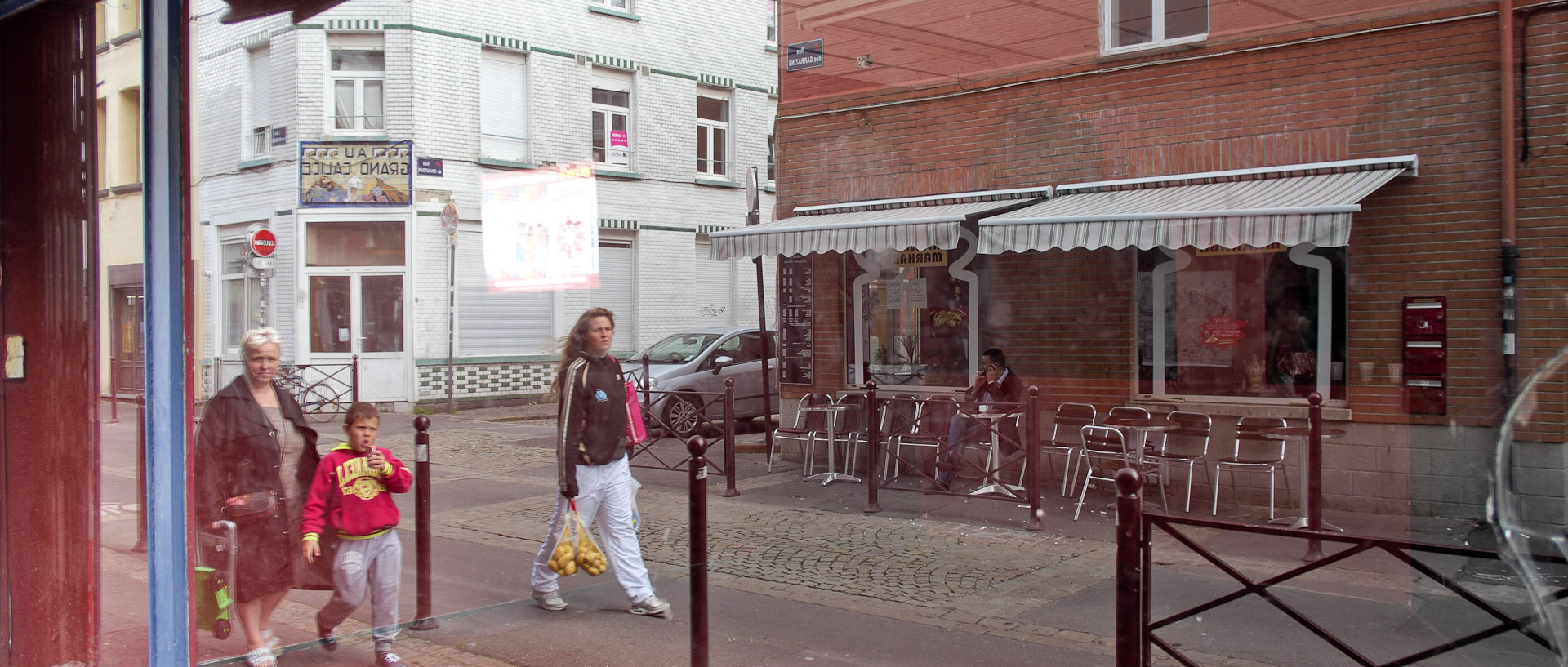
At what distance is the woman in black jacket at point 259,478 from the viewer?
4.50m

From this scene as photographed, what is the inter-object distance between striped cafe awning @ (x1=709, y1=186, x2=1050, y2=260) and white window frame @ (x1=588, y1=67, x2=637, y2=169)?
6.81 ft

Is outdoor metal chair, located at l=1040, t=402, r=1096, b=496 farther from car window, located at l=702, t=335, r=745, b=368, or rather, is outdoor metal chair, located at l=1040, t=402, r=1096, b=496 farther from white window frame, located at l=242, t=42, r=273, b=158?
white window frame, located at l=242, t=42, r=273, b=158

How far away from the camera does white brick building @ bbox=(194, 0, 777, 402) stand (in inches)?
221

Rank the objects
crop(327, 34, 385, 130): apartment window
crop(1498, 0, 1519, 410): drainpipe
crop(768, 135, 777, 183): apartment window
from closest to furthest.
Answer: crop(327, 34, 385, 130): apartment window → crop(1498, 0, 1519, 410): drainpipe → crop(768, 135, 777, 183): apartment window

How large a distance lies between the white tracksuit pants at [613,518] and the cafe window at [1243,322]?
546 cm

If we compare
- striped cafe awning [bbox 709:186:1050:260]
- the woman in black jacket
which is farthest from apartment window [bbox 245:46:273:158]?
striped cafe awning [bbox 709:186:1050:260]

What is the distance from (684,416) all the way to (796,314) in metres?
1.62

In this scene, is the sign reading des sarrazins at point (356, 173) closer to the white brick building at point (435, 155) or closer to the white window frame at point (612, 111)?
the white brick building at point (435, 155)

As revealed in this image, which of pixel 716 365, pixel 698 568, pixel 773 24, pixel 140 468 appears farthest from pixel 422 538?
pixel 716 365

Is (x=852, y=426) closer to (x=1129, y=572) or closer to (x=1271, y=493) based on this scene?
(x=1271, y=493)

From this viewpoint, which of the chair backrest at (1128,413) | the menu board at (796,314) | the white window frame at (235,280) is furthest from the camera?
the menu board at (796,314)

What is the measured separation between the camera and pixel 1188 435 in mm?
8859

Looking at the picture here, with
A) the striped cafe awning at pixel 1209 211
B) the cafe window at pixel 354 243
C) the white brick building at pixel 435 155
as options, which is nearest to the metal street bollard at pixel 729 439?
the white brick building at pixel 435 155

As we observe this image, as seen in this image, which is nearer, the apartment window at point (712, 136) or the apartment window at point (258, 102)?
the apartment window at point (258, 102)
